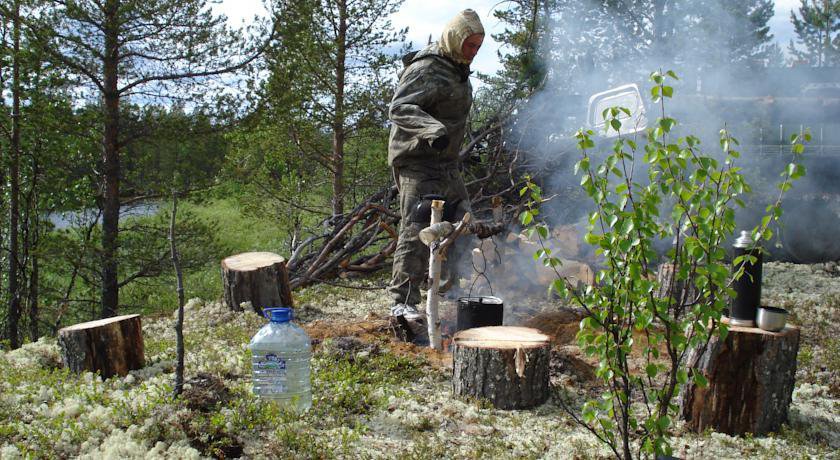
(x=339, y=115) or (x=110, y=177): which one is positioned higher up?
(x=339, y=115)

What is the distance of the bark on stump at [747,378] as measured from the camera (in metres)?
3.53

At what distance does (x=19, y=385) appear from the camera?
3949 mm

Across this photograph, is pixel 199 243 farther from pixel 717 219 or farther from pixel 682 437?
pixel 717 219

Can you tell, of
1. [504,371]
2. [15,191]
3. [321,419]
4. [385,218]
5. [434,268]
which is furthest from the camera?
[385,218]

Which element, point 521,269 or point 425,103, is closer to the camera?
point 425,103

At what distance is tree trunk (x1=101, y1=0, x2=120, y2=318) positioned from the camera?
7.66 metres

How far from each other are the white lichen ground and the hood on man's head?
2.51 meters

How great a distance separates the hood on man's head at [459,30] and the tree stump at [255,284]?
2.90 meters

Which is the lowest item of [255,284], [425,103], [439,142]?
[255,284]

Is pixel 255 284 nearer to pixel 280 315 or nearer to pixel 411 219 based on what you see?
pixel 411 219

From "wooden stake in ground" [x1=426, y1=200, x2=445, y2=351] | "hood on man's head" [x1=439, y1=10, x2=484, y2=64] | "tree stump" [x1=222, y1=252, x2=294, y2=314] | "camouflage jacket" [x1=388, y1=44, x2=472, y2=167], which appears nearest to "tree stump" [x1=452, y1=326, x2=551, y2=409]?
"wooden stake in ground" [x1=426, y1=200, x2=445, y2=351]

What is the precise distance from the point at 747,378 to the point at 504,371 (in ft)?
4.54

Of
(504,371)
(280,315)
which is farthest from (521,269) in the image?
(280,315)

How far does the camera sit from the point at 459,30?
5.03 metres
